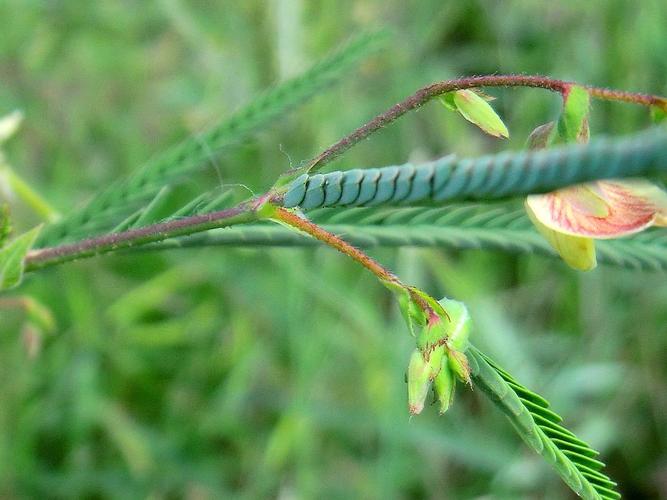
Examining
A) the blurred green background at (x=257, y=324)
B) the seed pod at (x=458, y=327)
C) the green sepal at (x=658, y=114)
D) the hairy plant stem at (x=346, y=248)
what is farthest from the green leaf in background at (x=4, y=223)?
the blurred green background at (x=257, y=324)

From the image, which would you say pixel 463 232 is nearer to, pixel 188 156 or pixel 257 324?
pixel 188 156

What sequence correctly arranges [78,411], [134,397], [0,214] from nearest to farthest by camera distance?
[0,214] → [78,411] → [134,397]

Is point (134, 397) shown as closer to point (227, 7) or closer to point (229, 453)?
point (229, 453)

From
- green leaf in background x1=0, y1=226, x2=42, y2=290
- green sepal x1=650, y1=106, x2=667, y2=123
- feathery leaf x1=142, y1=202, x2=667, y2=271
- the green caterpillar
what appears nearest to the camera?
the green caterpillar

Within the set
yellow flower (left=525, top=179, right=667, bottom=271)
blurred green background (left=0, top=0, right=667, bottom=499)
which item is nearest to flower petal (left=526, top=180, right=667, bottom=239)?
yellow flower (left=525, top=179, right=667, bottom=271)

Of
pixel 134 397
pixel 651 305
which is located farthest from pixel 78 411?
pixel 651 305

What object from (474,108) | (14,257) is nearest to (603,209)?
(474,108)

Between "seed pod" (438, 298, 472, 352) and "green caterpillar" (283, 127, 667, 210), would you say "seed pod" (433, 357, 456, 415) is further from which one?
"green caterpillar" (283, 127, 667, 210)
